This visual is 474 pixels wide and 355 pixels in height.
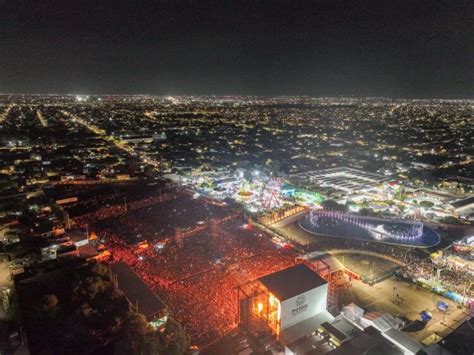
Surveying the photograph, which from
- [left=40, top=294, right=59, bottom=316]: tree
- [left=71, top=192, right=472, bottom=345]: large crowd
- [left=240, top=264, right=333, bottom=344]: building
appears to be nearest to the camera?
[left=240, top=264, right=333, bottom=344]: building

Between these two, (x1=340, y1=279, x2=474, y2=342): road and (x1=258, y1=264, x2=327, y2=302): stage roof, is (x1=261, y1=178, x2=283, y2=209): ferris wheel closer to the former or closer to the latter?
(x1=340, y1=279, x2=474, y2=342): road

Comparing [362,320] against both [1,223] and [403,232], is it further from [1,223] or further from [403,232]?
[1,223]

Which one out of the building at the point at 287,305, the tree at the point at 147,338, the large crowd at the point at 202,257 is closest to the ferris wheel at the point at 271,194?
the large crowd at the point at 202,257

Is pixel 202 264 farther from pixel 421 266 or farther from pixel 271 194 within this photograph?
pixel 271 194

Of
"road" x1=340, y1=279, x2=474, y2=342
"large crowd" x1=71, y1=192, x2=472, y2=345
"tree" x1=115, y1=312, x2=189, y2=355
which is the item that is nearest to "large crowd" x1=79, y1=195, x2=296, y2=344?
"large crowd" x1=71, y1=192, x2=472, y2=345

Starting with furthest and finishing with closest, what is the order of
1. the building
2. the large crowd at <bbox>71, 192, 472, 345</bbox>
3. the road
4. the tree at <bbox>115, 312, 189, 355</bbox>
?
the large crowd at <bbox>71, 192, 472, 345</bbox> < the road < the building < the tree at <bbox>115, 312, 189, 355</bbox>

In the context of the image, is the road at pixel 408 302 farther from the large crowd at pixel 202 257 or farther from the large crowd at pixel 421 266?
the large crowd at pixel 202 257

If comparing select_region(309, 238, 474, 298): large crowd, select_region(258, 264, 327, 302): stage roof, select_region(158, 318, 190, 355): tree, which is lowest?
select_region(309, 238, 474, 298): large crowd

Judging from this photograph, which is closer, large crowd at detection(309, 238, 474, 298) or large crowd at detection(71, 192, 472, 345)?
large crowd at detection(71, 192, 472, 345)
